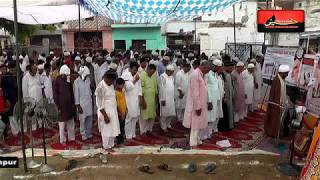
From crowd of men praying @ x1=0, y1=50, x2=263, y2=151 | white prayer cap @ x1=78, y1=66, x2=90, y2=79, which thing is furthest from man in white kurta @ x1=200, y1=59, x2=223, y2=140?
white prayer cap @ x1=78, y1=66, x2=90, y2=79

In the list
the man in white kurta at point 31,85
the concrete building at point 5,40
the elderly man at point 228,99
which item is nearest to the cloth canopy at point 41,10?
the man in white kurta at point 31,85

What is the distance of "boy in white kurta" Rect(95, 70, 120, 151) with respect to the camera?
22.3ft

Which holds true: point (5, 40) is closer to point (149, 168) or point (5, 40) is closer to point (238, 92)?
point (238, 92)

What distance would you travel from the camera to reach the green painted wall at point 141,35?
Answer: 28547mm

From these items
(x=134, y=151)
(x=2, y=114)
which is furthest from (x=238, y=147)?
(x=2, y=114)

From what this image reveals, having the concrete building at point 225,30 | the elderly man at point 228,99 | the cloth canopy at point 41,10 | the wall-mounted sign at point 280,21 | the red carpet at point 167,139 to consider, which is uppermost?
the concrete building at point 225,30

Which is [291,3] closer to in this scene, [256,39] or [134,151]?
[256,39]

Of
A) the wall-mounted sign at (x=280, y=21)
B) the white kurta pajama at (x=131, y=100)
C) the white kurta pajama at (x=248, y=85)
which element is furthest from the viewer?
the wall-mounted sign at (x=280, y=21)

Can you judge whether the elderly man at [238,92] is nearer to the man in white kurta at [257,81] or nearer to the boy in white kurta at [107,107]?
the man in white kurta at [257,81]

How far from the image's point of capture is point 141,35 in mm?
28906

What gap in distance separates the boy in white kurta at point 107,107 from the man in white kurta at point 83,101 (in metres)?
0.87

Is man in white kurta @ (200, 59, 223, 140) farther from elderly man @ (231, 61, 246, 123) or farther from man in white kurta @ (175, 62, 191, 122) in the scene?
man in white kurta @ (175, 62, 191, 122)

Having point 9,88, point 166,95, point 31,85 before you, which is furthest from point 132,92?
point 9,88

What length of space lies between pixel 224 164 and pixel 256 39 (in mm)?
19908
